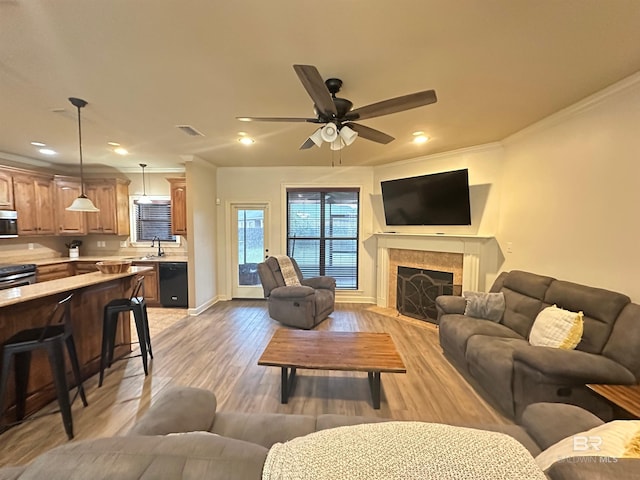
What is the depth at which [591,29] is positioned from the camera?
5.34 ft

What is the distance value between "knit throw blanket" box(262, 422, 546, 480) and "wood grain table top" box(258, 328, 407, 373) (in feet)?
5.17

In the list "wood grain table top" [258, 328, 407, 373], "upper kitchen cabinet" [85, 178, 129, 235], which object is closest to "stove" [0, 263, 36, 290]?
"upper kitchen cabinet" [85, 178, 129, 235]

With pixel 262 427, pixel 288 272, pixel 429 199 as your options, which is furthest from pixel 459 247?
pixel 262 427

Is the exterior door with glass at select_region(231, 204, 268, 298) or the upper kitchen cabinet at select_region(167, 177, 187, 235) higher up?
the upper kitchen cabinet at select_region(167, 177, 187, 235)

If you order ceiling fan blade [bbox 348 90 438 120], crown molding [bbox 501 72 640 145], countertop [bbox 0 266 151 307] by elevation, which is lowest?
countertop [bbox 0 266 151 307]

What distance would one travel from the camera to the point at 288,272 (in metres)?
4.62

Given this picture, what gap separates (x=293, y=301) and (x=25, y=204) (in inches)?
187

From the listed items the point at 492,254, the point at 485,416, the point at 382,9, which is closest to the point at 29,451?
the point at 485,416

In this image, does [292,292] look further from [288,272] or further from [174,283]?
[174,283]

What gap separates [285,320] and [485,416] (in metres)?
2.71

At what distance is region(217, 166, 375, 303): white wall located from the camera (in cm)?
545

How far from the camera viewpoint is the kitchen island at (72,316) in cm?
209

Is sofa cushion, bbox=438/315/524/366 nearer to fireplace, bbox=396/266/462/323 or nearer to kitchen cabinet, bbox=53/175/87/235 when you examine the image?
fireplace, bbox=396/266/462/323

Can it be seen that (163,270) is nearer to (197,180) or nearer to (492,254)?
(197,180)
